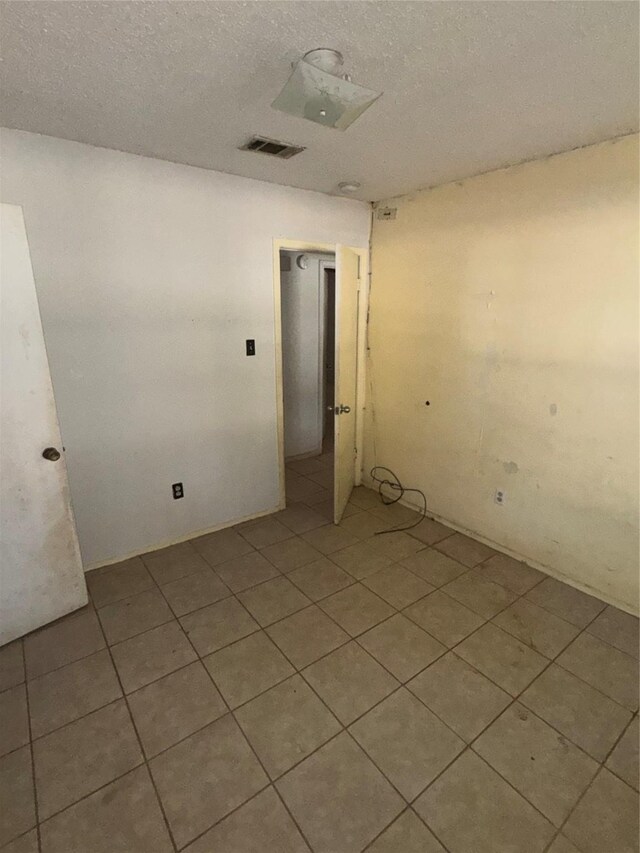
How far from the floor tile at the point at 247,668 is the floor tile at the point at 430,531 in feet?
4.49

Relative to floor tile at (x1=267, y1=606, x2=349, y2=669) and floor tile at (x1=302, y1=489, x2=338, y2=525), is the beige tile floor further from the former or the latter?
floor tile at (x1=302, y1=489, x2=338, y2=525)

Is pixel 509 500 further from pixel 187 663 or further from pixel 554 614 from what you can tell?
pixel 187 663

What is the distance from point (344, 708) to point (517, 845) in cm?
67

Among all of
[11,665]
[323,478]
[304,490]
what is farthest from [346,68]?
[323,478]

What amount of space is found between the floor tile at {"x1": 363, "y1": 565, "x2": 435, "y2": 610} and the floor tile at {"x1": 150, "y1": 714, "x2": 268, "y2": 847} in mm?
1046

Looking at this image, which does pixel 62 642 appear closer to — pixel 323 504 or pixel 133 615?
pixel 133 615

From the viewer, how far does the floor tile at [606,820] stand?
127 centimetres

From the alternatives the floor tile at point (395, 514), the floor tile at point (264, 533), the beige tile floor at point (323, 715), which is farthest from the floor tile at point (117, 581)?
the floor tile at point (395, 514)

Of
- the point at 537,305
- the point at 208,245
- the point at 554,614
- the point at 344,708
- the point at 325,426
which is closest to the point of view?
the point at 344,708

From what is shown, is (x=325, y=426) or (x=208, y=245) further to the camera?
(x=325, y=426)

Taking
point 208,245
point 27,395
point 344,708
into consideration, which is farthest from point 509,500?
point 27,395

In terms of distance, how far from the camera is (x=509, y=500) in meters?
2.69

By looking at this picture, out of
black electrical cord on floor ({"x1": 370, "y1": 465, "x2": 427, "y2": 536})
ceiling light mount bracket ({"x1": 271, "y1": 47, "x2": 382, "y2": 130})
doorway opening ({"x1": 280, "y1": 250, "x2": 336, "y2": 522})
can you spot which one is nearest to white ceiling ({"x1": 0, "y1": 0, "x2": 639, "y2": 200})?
ceiling light mount bracket ({"x1": 271, "y1": 47, "x2": 382, "y2": 130})

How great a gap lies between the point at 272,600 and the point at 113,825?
1119mm
